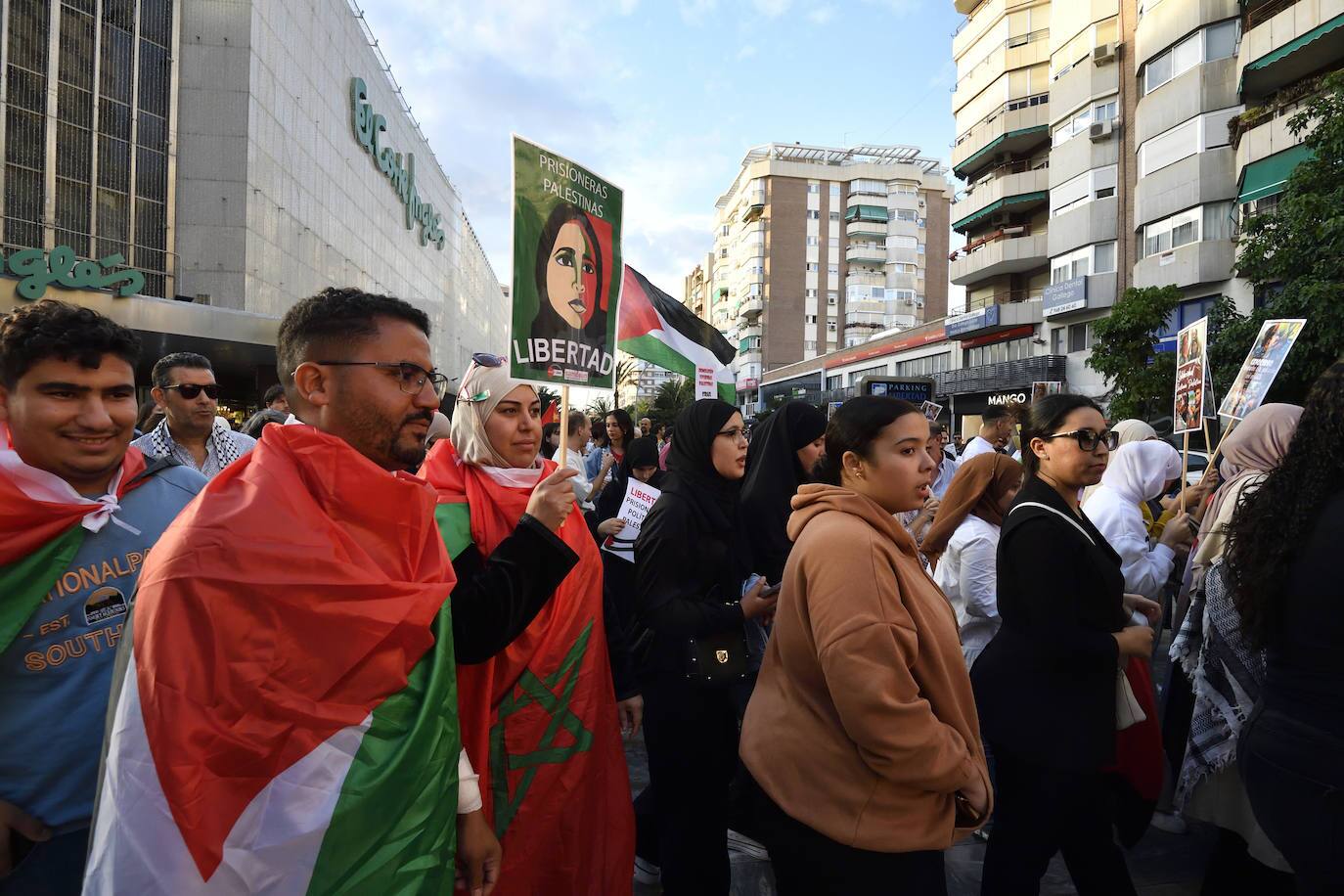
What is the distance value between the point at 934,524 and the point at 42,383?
364 cm

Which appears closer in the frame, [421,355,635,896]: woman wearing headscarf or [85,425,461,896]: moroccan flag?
[85,425,461,896]: moroccan flag

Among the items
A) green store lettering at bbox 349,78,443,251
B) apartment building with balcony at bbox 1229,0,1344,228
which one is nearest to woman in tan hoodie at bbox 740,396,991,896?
apartment building with balcony at bbox 1229,0,1344,228

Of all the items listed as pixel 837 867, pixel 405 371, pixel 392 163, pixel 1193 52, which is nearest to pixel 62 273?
pixel 405 371

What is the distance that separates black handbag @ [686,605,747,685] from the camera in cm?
292

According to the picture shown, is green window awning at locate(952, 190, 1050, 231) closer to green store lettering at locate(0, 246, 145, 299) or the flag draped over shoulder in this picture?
green store lettering at locate(0, 246, 145, 299)

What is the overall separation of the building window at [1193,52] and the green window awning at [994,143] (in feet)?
20.5

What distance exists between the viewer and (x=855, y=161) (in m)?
77.2

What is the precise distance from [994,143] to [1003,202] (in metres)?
2.64

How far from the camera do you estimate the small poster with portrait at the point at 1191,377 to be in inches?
226

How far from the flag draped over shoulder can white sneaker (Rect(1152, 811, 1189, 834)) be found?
9.37 ft

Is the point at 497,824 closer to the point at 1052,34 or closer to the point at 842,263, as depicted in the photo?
the point at 1052,34

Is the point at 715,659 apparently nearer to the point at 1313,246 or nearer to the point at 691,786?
the point at 691,786

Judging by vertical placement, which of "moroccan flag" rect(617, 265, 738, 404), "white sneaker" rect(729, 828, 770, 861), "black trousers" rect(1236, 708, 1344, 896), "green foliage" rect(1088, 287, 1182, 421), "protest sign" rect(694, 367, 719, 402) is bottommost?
"white sneaker" rect(729, 828, 770, 861)

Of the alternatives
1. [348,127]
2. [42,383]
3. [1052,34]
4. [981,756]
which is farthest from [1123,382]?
[348,127]
